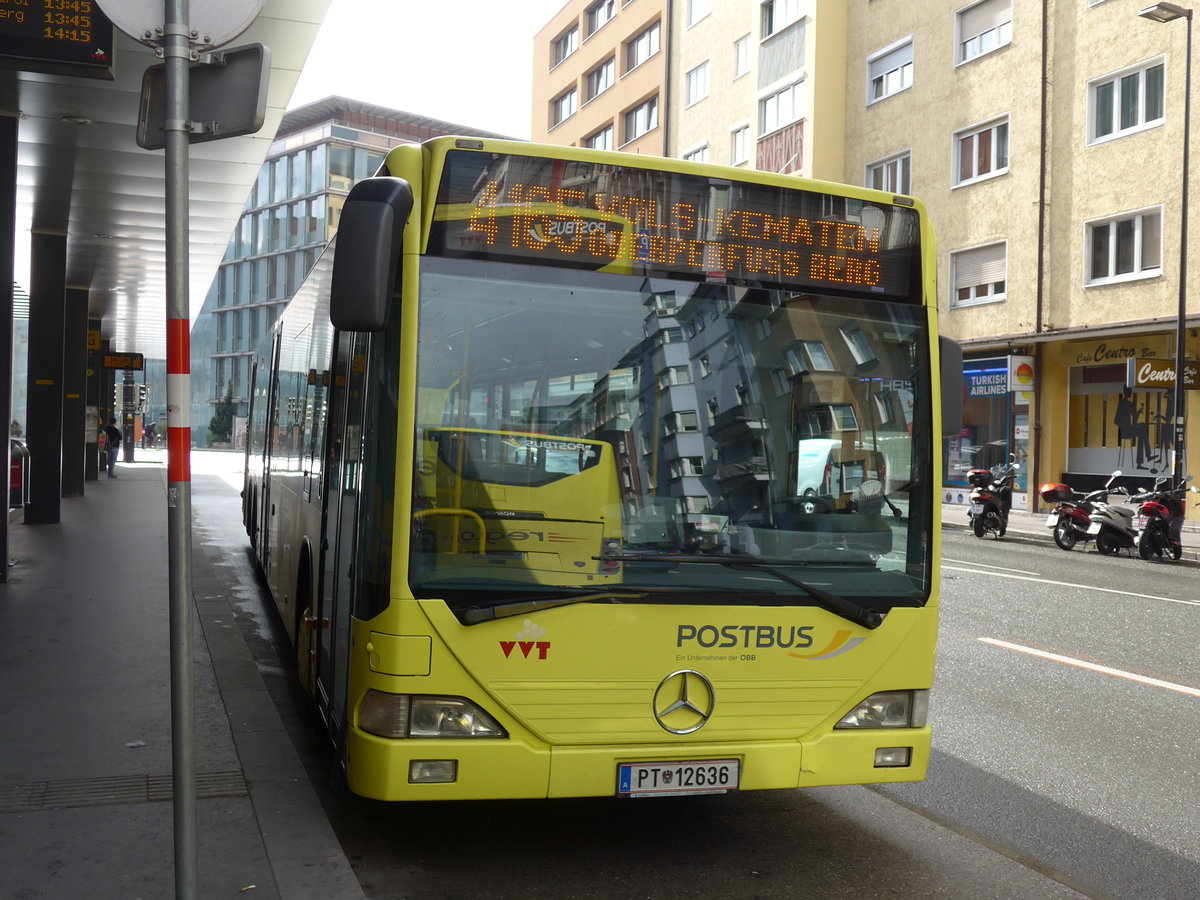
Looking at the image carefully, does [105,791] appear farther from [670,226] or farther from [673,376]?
[670,226]

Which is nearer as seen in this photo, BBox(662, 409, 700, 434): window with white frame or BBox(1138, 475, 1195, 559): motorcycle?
BBox(662, 409, 700, 434): window with white frame

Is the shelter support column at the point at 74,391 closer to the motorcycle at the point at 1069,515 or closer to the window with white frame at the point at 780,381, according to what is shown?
the motorcycle at the point at 1069,515

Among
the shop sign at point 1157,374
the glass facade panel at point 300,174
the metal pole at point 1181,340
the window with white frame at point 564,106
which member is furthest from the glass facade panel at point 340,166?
the metal pole at point 1181,340

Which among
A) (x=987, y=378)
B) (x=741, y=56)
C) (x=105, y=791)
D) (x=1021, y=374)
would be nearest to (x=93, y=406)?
(x=987, y=378)

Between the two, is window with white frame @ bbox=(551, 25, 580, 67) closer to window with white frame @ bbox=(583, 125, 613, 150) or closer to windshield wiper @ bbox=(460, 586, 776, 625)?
window with white frame @ bbox=(583, 125, 613, 150)

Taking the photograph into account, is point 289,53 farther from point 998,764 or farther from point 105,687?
point 998,764

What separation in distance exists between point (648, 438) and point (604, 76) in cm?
5073

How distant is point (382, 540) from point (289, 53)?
8.91m

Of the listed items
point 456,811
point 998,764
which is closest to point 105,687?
point 456,811

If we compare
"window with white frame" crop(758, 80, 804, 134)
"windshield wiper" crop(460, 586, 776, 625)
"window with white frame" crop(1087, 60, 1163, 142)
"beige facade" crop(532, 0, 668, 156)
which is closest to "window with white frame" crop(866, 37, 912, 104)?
"window with white frame" crop(758, 80, 804, 134)

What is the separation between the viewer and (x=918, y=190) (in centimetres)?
3122

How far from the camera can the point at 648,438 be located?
15.0ft

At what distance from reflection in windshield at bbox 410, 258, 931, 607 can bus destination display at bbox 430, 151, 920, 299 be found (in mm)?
90

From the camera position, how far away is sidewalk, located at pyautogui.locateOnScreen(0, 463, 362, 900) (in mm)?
4277
